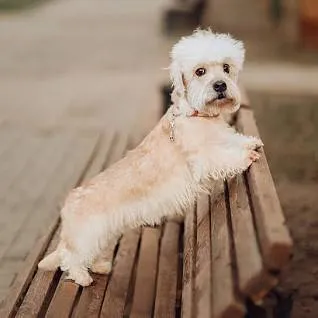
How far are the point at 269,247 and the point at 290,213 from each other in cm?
386

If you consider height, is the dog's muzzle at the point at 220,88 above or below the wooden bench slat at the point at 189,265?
above

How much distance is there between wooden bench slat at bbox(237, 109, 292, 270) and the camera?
283 centimetres

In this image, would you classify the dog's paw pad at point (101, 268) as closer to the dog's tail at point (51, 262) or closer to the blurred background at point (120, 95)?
the dog's tail at point (51, 262)

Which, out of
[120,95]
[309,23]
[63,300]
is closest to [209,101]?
[63,300]

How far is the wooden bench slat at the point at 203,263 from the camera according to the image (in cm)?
316

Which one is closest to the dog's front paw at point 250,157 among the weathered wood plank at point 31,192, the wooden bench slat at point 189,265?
the wooden bench slat at point 189,265

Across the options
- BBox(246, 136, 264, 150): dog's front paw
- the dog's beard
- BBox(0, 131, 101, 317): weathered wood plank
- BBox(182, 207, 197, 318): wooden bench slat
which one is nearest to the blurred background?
BBox(0, 131, 101, 317): weathered wood plank

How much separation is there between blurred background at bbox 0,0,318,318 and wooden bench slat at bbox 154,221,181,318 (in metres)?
0.64

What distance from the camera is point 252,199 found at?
11.8 ft

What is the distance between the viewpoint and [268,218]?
3.13m

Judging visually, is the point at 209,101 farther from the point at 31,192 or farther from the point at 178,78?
the point at 31,192

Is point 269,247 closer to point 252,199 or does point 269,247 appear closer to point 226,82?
point 252,199

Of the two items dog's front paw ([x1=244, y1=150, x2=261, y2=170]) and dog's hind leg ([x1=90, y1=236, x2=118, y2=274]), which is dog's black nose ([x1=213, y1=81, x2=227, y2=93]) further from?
dog's hind leg ([x1=90, y1=236, x2=118, y2=274])

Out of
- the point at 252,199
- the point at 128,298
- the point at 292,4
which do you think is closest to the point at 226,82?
the point at 252,199
